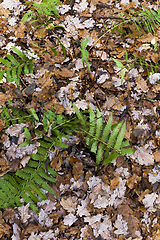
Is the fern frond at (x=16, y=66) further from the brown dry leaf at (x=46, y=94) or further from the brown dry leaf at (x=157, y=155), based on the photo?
the brown dry leaf at (x=157, y=155)

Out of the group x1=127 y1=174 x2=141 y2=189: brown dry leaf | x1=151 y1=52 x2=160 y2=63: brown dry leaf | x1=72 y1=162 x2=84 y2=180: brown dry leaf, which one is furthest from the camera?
x1=151 y1=52 x2=160 y2=63: brown dry leaf

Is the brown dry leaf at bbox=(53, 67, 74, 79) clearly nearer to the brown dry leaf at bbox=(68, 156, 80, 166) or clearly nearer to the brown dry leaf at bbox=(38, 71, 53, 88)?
the brown dry leaf at bbox=(38, 71, 53, 88)

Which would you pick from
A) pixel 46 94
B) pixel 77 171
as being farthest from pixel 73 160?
pixel 46 94

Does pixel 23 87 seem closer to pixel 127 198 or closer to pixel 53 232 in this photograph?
pixel 53 232

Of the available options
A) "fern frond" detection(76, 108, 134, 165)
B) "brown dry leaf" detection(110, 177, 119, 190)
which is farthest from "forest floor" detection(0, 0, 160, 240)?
"fern frond" detection(76, 108, 134, 165)

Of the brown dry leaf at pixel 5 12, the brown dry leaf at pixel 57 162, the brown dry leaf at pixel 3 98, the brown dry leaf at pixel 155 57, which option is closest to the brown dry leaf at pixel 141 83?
the brown dry leaf at pixel 155 57

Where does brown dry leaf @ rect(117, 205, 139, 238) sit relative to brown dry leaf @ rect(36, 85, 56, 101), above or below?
below

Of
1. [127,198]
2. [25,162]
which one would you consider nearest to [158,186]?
[127,198]

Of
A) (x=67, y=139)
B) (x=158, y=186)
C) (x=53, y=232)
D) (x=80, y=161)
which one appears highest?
(x=67, y=139)
